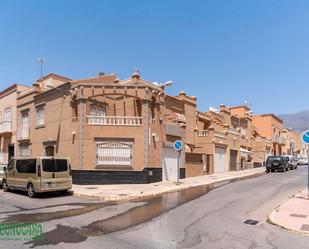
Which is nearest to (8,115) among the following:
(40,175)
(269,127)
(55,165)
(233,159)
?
(55,165)

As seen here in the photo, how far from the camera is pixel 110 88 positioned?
79.2 feet

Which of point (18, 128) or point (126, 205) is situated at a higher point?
point (18, 128)

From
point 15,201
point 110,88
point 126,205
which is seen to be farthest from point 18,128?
point 126,205

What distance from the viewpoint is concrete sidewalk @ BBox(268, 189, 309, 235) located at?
978 cm

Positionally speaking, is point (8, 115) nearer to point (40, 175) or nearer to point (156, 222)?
point (40, 175)

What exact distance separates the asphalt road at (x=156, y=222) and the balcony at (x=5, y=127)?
1809 cm

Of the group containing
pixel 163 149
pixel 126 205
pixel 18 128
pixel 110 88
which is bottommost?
pixel 126 205

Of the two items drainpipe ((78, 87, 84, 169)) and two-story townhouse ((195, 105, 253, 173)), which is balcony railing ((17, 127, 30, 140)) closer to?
drainpipe ((78, 87, 84, 169))

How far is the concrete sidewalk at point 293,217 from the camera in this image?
32.1 feet

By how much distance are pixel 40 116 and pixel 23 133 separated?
124 inches

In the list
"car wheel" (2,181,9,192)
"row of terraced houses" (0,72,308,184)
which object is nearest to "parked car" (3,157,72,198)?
"car wheel" (2,181,9,192)

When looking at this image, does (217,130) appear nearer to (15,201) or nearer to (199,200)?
(199,200)

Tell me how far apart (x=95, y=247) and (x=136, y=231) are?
1.88 metres

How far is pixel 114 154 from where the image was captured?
2322cm
